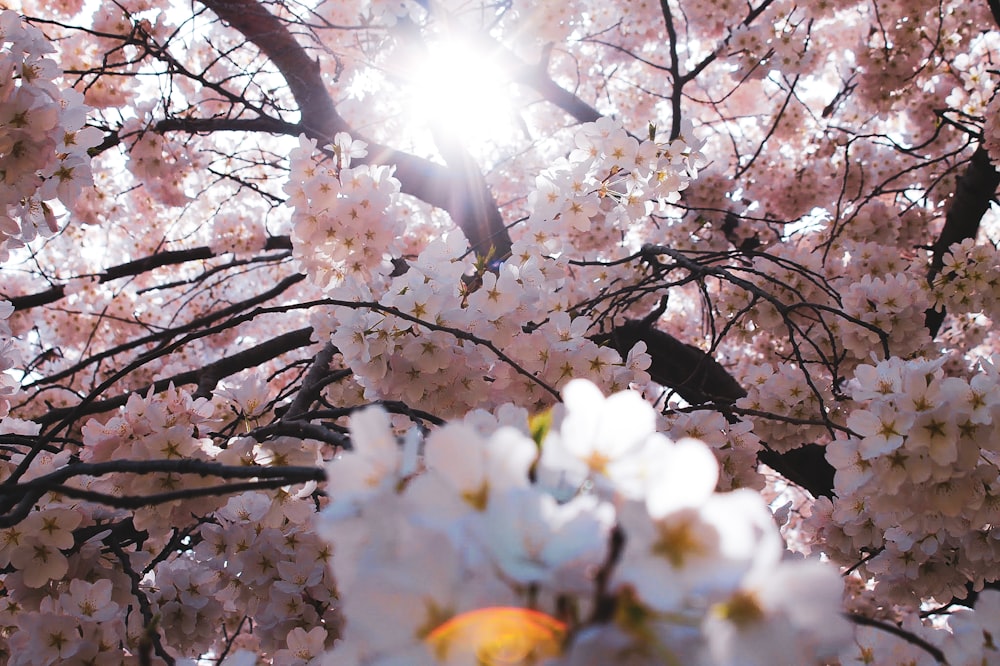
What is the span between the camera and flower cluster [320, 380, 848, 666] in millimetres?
482

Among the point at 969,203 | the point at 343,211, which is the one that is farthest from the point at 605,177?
the point at 969,203

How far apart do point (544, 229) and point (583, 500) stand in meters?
1.91

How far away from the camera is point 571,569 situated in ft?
1.61

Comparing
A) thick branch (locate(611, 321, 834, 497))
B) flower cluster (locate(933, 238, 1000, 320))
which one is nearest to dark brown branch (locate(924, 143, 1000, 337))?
flower cluster (locate(933, 238, 1000, 320))

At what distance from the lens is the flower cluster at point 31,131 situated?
1.46 meters

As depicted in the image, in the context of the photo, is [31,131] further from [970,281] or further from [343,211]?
[970,281]

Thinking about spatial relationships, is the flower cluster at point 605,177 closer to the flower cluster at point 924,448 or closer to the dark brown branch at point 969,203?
the flower cluster at point 924,448

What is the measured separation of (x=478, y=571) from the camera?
0.51 meters

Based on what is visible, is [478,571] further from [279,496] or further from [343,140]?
[343,140]

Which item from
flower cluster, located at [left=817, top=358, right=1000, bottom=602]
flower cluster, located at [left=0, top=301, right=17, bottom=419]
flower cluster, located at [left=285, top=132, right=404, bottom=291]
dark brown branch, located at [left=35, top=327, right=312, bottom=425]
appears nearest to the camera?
flower cluster, located at [left=817, top=358, right=1000, bottom=602]

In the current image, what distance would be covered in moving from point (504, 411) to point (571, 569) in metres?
0.47

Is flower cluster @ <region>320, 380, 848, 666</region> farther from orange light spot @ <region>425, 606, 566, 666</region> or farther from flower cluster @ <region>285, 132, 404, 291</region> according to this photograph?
flower cluster @ <region>285, 132, 404, 291</region>

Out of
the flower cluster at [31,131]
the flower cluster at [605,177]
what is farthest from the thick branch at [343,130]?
the flower cluster at [31,131]

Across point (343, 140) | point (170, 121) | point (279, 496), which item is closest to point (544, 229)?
point (343, 140)
